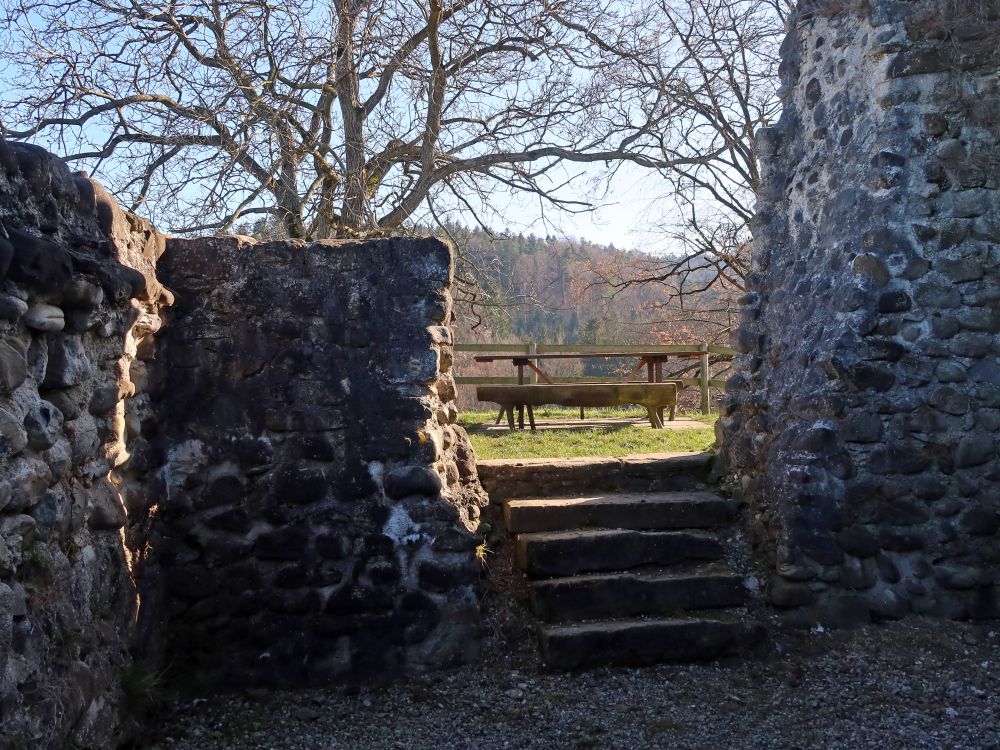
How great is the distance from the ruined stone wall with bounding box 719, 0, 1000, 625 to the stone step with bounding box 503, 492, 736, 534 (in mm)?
409

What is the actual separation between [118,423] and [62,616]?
951mm

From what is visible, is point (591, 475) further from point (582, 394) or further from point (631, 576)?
point (582, 394)

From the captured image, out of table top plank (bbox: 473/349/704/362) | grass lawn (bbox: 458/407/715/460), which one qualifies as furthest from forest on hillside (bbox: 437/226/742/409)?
grass lawn (bbox: 458/407/715/460)

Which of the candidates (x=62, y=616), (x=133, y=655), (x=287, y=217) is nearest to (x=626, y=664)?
(x=133, y=655)

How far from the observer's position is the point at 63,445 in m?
3.00

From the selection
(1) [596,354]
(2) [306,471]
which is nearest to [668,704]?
(2) [306,471]

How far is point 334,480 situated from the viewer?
4.14 metres

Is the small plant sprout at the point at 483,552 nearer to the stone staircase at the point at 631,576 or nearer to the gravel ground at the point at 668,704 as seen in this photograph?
the stone staircase at the point at 631,576

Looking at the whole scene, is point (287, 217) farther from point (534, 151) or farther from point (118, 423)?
point (118, 423)

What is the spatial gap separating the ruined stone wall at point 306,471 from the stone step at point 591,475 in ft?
2.38

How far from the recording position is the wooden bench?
7.50 m

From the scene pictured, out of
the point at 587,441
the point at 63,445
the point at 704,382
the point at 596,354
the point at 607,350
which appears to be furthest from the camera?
the point at 704,382

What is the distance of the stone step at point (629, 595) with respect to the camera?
4.29m

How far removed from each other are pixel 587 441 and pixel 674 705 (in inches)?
140
